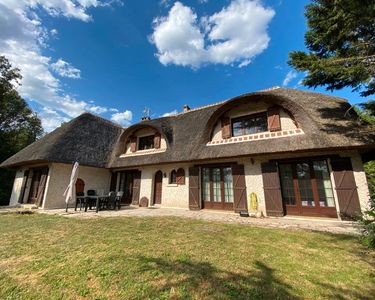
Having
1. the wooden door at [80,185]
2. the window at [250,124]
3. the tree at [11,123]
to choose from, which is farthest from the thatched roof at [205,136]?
the tree at [11,123]

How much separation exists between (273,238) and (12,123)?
29.1 meters

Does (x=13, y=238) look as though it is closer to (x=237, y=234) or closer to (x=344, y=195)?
(x=237, y=234)

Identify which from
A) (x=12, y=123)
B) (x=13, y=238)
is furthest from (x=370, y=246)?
(x=12, y=123)

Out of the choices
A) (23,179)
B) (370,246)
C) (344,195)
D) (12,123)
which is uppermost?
(12,123)

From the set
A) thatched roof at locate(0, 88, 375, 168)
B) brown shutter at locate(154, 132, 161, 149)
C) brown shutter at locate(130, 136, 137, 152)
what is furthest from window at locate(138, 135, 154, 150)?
thatched roof at locate(0, 88, 375, 168)

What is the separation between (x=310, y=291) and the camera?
2441 mm

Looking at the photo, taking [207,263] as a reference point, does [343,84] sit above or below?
above

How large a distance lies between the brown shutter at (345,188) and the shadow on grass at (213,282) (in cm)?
560

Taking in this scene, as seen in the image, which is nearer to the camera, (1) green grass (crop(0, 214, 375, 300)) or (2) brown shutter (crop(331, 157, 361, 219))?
(1) green grass (crop(0, 214, 375, 300))

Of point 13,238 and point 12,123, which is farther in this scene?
point 12,123

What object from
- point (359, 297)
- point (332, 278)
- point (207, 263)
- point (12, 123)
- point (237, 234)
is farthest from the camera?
point (12, 123)

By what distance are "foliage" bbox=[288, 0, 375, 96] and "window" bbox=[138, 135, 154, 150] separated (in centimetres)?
949

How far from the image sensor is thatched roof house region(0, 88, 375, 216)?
7.18 m

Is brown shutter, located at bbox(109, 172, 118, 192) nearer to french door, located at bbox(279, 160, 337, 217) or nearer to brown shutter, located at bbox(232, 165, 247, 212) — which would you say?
brown shutter, located at bbox(232, 165, 247, 212)
